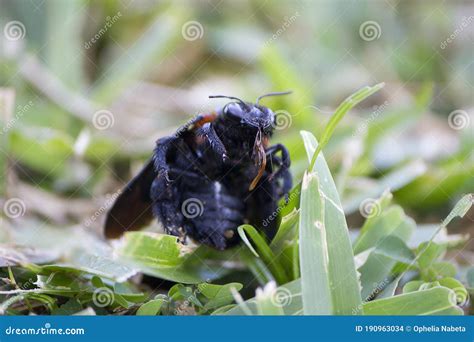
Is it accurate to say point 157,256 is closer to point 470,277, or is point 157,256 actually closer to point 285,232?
point 285,232

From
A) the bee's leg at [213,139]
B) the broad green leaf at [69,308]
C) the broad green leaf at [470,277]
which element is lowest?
the broad green leaf at [69,308]

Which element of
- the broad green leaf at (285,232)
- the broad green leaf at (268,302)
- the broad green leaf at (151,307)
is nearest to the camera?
the broad green leaf at (268,302)

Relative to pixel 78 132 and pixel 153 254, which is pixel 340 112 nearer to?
pixel 153 254

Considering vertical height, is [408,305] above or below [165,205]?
below

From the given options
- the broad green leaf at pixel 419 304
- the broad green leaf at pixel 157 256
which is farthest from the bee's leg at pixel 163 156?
the broad green leaf at pixel 419 304

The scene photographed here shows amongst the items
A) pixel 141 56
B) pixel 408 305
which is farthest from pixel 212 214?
pixel 141 56

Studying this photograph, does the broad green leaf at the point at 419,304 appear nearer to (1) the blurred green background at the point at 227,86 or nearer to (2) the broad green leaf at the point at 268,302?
(2) the broad green leaf at the point at 268,302
